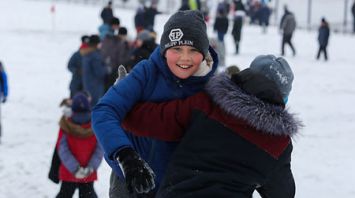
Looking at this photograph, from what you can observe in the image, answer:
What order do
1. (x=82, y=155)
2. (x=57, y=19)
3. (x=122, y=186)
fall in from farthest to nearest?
(x=57, y=19) → (x=82, y=155) → (x=122, y=186)

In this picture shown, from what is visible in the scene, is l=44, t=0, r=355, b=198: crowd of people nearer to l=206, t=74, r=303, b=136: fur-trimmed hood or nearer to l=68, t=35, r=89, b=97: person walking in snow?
l=206, t=74, r=303, b=136: fur-trimmed hood

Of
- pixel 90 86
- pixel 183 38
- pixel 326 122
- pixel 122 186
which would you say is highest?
pixel 183 38

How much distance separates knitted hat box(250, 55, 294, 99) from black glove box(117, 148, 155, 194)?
0.76 metres

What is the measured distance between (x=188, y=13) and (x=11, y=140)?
8026mm

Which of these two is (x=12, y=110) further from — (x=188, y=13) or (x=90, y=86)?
(x=188, y=13)

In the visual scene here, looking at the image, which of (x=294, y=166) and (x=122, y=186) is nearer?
(x=122, y=186)

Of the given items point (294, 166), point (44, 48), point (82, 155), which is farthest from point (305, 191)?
Result: point (44, 48)

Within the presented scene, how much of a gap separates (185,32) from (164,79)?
21 cm

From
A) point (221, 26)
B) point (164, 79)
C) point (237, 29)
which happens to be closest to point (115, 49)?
point (221, 26)

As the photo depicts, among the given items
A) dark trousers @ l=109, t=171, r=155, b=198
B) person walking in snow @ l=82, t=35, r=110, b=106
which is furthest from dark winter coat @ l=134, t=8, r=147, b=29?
dark trousers @ l=109, t=171, r=155, b=198

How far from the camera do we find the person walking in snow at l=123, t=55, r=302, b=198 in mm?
2242

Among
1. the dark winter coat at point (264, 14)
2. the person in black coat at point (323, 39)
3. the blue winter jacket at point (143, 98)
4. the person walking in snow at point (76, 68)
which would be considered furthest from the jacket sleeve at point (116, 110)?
the dark winter coat at point (264, 14)

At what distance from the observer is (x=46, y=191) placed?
292 inches

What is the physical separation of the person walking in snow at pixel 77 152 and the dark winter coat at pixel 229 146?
151 inches
